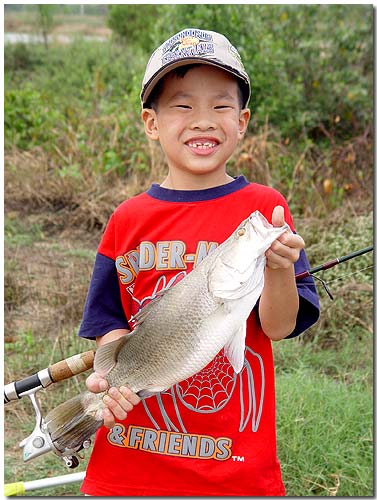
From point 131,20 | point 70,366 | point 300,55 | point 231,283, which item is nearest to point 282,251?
point 231,283

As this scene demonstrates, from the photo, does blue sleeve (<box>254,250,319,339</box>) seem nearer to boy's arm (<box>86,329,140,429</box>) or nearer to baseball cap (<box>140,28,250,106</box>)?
boy's arm (<box>86,329,140,429</box>)

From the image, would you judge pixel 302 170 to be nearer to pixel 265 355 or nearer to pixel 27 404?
pixel 27 404

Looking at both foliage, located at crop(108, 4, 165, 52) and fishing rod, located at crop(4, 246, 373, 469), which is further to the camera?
foliage, located at crop(108, 4, 165, 52)

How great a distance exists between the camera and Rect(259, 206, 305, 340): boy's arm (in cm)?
182

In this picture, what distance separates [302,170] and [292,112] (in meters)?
1.66

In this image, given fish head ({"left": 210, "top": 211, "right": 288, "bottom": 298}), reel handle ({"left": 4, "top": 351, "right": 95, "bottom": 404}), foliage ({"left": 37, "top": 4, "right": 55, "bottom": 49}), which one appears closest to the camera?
fish head ({"left": 210, "top": 211, "right": 288, "bottom": 298})

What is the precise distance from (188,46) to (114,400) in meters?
1.00

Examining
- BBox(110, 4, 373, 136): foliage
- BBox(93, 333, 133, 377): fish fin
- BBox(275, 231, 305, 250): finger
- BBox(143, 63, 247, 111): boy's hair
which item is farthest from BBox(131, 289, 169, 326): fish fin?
BBox(110, 4, 373, 136): foliage

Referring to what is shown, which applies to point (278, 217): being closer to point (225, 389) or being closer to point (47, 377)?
point (225, 389)

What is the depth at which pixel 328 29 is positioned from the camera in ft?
27.6

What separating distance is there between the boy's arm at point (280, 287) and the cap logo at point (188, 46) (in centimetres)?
57

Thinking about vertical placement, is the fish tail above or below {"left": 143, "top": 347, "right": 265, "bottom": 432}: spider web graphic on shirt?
below

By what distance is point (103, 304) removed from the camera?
7.45 feet

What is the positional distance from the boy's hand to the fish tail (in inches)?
1.2
